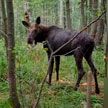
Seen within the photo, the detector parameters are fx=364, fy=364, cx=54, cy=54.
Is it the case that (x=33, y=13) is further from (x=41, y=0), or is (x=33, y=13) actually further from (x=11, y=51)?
(x=11, y=51)

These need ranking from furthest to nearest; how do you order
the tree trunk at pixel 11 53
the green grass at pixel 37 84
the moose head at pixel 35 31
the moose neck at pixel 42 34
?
the moose neck at pixel 42 34, the moose head at pixel 35 31, the green grass at pixel 37 84, the tree trunk at pixel 11 53

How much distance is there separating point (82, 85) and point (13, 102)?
3.75 metres

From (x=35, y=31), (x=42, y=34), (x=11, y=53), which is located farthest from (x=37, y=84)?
(x=42, y=34)

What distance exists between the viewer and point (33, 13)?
37.1 meters

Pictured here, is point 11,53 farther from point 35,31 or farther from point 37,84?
point 35,31

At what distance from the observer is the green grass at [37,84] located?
5.64 m

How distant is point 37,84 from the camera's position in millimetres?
6508

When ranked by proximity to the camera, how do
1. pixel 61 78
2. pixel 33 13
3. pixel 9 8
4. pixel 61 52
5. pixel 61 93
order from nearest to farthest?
pixel 9 8 < pixel 61 93 < pixel 61 52 < pixel 61 78 < pixel 33 13

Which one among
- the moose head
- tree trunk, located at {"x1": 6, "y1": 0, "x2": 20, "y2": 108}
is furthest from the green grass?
the moose head

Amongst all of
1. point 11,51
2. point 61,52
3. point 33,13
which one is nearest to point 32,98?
point 11,51

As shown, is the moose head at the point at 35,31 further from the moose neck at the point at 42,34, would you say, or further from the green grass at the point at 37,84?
Answer: the green grass at the point at 37,84

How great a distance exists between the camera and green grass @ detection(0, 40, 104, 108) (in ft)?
18.5

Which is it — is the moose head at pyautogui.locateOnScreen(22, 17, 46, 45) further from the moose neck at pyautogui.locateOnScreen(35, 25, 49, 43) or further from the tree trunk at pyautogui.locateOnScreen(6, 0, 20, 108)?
the tree trunk at pyautogui.locateOnScreen(6, 0, 20, 108)

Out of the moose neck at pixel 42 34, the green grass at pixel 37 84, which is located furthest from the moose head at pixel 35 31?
the green grass at pixel 37 84
